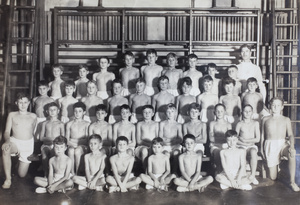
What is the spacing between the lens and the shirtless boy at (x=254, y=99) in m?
4.91

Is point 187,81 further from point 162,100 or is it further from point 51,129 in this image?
point 51,129

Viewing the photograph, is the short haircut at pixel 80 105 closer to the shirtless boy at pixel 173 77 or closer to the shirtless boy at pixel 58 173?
the shirtless boy at pixel 58 173

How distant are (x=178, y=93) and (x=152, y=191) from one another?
1892 mm

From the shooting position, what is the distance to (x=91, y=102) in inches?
197

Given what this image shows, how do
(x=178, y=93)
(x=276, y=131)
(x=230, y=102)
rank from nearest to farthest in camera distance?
(x=276, y=131), (x=230, y=102), (x=178, y=93)

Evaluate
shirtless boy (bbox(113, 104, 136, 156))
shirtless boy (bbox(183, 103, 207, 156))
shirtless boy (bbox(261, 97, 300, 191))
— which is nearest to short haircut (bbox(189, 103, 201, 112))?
shirtless boy (bbox(183, 103, 207, 156))

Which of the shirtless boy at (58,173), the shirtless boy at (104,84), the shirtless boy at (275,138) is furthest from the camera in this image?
the shirtless boy at (104,84)

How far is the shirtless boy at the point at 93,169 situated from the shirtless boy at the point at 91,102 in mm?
892

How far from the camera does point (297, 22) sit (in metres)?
5.96

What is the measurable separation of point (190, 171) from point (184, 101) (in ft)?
3.99

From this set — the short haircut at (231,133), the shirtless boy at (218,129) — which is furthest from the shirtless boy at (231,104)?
the short haircut at (231,133)

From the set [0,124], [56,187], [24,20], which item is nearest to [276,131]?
[56,187]

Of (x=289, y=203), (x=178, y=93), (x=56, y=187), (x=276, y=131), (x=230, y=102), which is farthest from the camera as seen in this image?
(x=178, y=93)

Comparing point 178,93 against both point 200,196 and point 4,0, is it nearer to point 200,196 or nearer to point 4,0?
Result: point 200,196
